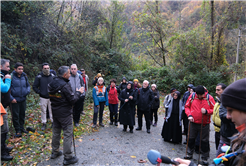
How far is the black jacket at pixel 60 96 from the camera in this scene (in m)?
3.93

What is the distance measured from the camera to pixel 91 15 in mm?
14688

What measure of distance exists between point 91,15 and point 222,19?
41.2 feet

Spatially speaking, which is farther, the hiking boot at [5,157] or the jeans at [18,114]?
the jeans at [18,114]

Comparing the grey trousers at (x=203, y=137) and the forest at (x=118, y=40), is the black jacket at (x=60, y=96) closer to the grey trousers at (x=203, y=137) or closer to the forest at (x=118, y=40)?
the grey trousers at (x=203, y=137)

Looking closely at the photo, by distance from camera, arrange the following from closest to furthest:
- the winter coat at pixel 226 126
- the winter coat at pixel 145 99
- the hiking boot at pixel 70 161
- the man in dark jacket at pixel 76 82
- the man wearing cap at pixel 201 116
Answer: the winter coat at pixel 226 126 → the hiking boot at pixel 70 161 → the man wearing cap at pixel 201 116 → the man in dark jacket at pixel 76 82 → the winter coat at pixel 145 99

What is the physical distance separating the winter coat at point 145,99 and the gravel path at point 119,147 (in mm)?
1125

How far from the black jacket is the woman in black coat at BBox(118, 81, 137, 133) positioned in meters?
3.12

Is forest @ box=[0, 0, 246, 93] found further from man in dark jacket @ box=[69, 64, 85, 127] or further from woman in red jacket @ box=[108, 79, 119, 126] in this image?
woman in red jacket @ box=[108, 79, 119, 126]

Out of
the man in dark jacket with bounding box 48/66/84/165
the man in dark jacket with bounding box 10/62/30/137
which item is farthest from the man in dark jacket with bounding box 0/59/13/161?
the man in dark jacket with bounding box 48/66/84/165

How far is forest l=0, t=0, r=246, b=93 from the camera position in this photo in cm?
932

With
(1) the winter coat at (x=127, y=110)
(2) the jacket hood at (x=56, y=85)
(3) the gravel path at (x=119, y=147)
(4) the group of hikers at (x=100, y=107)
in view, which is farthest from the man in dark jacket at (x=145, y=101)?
(2) the jacket hood at (x=56, y=85)

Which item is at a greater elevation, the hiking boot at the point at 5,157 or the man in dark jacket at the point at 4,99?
the man in dark jacket at the point at 4,99

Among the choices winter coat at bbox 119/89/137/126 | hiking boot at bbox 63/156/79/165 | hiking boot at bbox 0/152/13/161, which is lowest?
hiking boot at bbox 63/156/79/165

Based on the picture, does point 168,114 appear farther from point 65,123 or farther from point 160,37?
point 160,37
